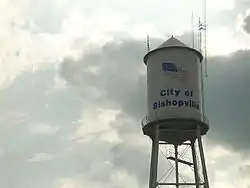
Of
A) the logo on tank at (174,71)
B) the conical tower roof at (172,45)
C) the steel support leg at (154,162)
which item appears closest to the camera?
the steel support leg at (154,162)

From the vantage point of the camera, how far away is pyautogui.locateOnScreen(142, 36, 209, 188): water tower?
5056 centimetres

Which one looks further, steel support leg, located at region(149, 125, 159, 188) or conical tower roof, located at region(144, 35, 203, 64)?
conical tower roof, located at region(144, 35, 203, 64)

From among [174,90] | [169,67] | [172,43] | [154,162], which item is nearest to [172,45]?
[172,43]

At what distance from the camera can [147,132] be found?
52.1 meters

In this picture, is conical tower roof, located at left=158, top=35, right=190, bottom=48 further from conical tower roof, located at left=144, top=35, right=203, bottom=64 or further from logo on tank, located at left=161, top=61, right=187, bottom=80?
logo on tank, located at left=161, top=61, right=187, bottom=80

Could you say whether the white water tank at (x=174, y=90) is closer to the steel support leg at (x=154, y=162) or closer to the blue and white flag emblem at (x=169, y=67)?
the blue and white flag emblem at (x=169, y=67)

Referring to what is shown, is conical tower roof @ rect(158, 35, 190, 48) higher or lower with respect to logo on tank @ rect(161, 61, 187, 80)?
higher

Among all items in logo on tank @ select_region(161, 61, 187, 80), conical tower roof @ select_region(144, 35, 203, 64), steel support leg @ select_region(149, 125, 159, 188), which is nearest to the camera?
steel support leg @ select_region(149, 125, 159, 188)

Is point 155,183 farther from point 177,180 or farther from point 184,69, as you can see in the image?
point 184,69

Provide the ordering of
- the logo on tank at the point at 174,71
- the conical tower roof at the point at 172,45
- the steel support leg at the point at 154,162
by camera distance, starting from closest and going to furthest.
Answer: the steel support leg at the point at 154,162, the logo on tank at the point at 174,71, the conical tower roof at the point at 172,45

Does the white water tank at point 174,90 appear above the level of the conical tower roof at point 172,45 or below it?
below

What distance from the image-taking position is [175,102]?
5059cm

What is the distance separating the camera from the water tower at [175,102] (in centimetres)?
5056

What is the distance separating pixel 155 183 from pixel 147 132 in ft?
13.3
